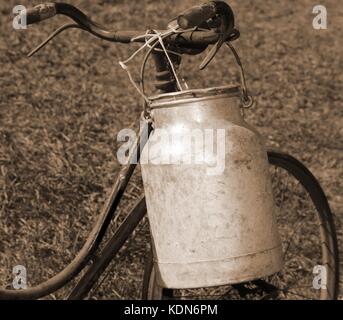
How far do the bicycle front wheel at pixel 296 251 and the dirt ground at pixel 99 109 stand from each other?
386mm

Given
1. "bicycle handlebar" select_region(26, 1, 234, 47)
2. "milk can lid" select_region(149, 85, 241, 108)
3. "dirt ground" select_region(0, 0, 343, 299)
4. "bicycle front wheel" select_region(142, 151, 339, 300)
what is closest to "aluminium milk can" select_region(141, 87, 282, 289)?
"milk can lid" select_region(149, 85, 241, 108)

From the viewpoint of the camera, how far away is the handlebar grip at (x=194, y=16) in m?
2.58

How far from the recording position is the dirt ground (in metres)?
4.36

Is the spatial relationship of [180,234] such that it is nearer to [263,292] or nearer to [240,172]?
[240,172]

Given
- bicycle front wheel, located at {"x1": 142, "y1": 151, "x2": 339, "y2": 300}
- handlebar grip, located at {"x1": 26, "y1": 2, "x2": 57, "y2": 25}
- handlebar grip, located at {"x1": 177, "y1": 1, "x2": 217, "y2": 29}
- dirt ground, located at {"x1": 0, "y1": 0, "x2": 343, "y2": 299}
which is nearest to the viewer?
handlebar grip, located at {"x1": 177, "y1": 1, "x2": 217, "y2": 29}

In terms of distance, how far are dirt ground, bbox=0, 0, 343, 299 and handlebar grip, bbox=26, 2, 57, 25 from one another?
1.50m

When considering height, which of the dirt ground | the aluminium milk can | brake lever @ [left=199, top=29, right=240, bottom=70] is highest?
the dirt ground

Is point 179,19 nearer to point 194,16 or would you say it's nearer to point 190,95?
point 194,16

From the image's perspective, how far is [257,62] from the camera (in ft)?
23.3

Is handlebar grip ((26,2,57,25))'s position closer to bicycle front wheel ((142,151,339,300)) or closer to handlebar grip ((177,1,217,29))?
handlebar grip ((177,1,217,29))

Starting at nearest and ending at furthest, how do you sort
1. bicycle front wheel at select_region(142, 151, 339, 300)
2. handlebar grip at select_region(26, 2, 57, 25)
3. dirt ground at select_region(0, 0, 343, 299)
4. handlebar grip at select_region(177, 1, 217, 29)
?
handlebar grip at select_region(177, 1, 217, 29) → handlebar grip at select_region(26, 2, 57, 25) → bicycle front wheel at select_region(142, 151, 339, 300) → dirt ground at select_region(0, 0, 343, 299)

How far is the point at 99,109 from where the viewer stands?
5930 millimetres

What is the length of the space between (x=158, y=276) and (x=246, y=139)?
552 mm

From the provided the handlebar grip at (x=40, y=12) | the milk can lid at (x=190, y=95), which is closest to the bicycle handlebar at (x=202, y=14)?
the milk can lid at (x=190, y=95)
